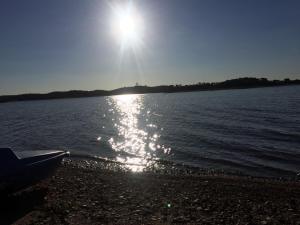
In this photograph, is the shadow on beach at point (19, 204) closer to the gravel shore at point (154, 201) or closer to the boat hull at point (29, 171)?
the gravel shore at point (154, 201)

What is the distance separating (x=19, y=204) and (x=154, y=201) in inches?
192

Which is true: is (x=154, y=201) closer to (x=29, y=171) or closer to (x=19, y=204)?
(x=29, y=171)

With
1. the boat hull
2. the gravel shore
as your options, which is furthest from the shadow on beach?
the boat hull

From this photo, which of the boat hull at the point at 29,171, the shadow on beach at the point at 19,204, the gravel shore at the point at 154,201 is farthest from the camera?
the boat hull at the point at 29,171

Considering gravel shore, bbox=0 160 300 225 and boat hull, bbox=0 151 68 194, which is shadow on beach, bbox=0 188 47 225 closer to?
gravel shore, bbox=0 160 300 225

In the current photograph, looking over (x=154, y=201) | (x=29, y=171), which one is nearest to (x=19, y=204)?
(x=29, y=171)

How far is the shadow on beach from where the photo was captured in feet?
38.4

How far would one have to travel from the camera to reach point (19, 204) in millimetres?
12742

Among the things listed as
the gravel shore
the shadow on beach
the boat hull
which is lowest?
the gravel shore

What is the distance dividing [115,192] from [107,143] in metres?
17.1

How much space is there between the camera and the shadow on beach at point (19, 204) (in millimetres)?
11695

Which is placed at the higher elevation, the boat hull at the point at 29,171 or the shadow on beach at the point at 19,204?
the boat hull at the point at 29,171

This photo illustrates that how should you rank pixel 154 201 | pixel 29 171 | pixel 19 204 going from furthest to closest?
pixel 154 201 < pixel 29 171 < pixel 19 204

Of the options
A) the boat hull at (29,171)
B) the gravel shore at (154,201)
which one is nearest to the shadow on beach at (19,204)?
the gravel shore at (154,201)
